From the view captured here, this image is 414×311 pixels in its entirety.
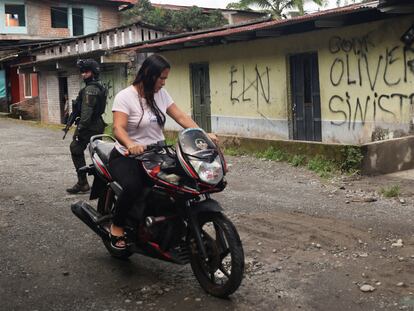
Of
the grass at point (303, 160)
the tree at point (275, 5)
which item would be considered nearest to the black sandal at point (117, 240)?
the grass at point (303, 160)

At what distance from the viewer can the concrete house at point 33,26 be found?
29141 mm

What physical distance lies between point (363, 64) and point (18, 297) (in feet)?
27.8

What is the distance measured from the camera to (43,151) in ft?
42.0

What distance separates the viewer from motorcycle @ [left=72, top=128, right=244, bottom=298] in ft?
12.0

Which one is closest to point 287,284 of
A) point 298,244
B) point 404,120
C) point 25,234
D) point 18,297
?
point 298,244

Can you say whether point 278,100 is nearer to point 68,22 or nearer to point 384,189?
point 384,189

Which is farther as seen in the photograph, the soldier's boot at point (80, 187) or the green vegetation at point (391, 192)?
the soldier's boot at point (80, 187)

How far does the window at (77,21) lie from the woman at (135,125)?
31826mm

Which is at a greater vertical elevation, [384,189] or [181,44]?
[181,44]

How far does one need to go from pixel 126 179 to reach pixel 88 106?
330 centimetres

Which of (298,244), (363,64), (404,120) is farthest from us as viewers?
(363,64)

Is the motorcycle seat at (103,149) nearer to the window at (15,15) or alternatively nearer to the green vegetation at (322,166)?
the green vegetation at (322,166)

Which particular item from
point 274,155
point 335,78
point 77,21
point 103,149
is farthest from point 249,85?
point 77,21

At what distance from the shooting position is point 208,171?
362 centimetres
